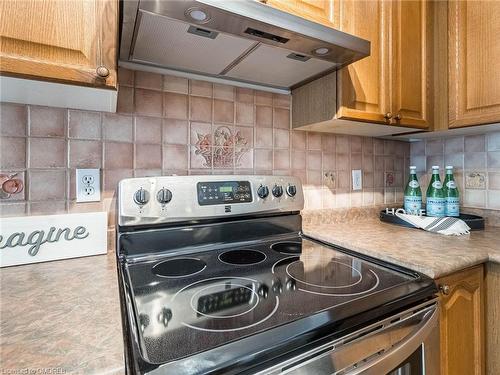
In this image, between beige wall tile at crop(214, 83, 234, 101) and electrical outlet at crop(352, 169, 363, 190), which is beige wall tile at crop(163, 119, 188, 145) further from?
electrical outlet at crop(352, 169, 363, 190)

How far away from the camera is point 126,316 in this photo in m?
0.53

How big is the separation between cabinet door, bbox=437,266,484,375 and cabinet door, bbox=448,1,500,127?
2.16 ft

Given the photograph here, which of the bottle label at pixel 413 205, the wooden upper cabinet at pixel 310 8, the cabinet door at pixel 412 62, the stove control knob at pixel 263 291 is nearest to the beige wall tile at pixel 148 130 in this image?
the wooden upper cabinet at pixel 310 8

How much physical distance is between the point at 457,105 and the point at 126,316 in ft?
4.75

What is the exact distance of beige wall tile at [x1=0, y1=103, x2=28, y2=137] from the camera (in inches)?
32.3

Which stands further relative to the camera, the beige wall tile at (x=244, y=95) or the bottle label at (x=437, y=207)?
the bottle label at (x=437, y=207)

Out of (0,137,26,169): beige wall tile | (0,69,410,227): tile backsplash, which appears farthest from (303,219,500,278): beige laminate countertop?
(0,137,26,169): beige wall tile

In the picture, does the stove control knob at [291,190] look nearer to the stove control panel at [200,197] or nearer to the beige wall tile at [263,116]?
the stove control panel at [200,197]

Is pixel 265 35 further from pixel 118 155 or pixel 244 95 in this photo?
pixel 118 155

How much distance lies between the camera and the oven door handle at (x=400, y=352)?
57cm

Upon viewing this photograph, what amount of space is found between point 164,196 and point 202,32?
500 millimetres

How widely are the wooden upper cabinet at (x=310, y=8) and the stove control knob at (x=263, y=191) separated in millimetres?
601

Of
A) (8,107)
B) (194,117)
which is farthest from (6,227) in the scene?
(194,117)

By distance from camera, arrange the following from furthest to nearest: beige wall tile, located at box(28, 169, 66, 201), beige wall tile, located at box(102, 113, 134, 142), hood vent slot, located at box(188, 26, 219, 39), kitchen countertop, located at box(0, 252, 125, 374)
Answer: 1. beige wall tile, located at box(102, 113, 134, 142)
2. beige wall tile, located at box(28, 169, 66, 201)
3. hood vent slot, located at box(188, 26, 219, 39)
4. kitchen countertop, located at box(0, 252, 125, 374)
